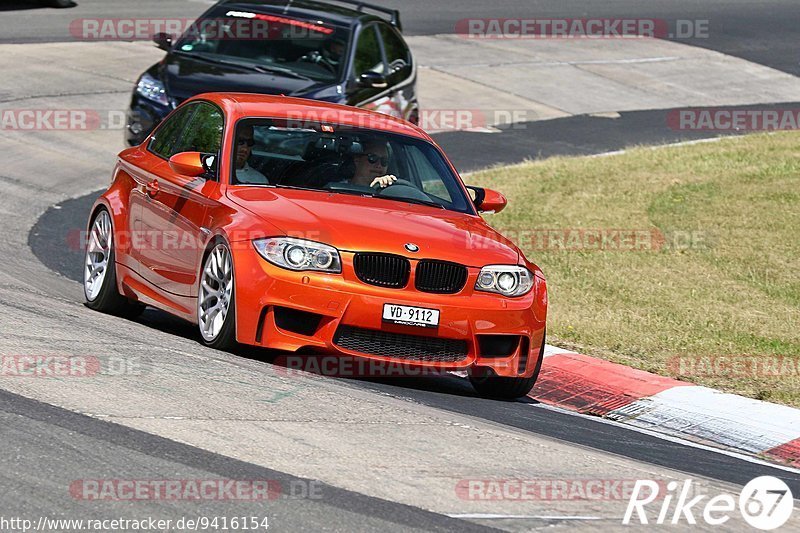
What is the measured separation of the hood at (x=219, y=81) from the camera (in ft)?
47.8

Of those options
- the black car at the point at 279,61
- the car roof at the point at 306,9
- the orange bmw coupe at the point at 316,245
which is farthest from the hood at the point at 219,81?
the orange bmw coupe at the point at 316,245

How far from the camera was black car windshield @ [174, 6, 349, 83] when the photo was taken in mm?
15422

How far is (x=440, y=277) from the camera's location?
841cm

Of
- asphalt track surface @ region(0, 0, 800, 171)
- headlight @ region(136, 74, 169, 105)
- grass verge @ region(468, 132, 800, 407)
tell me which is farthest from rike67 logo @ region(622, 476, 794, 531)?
asphalt track surface @ region(0, 0, 800, 171)

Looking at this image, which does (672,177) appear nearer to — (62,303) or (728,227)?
(728,227)

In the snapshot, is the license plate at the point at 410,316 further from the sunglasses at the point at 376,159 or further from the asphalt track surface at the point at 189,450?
the sunglasses at the point at 376,159

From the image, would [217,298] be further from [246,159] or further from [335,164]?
[335,164]

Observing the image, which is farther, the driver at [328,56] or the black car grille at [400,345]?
the driver at [328,56]

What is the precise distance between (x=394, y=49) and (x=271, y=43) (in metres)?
2.05

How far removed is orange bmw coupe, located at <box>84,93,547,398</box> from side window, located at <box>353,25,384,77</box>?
580 centimetres

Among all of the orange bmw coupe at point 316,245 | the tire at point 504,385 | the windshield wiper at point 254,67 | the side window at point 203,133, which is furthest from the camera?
the windshield wiper at point 254,67

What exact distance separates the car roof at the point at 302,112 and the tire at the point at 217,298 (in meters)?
1.28

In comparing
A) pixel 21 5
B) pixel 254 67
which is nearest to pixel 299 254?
pixel 254 67

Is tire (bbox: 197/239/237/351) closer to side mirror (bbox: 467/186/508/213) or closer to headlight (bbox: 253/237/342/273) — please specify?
headlight (bbox: 253/237/342/273)
